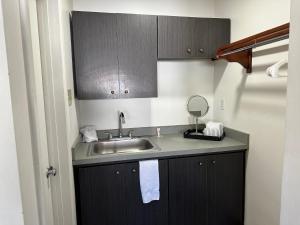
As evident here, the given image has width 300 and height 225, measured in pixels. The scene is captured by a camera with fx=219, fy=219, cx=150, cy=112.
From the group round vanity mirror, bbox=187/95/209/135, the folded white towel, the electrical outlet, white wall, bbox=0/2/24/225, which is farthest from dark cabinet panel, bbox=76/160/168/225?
white wall, bbox=0/2/24/225

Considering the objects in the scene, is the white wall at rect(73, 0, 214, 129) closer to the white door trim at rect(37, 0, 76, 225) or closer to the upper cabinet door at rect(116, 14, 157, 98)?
the upper cabinet door at rect(116, 14, 157, 98)

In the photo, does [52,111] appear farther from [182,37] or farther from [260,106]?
[260,106]

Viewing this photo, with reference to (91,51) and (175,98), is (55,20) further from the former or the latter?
(175,98)

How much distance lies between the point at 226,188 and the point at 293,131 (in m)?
1.63

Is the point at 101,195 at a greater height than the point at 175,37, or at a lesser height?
lesser

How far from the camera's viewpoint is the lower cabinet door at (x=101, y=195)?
181 centimetres

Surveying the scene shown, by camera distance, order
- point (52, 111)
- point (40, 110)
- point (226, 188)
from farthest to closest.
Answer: point (226, 188), point (52, 111), point (40, 110)

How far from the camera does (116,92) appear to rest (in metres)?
2.07

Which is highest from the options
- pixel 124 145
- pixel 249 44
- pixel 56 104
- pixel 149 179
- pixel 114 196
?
pixel 249 44

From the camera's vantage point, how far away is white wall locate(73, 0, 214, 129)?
2.32 m

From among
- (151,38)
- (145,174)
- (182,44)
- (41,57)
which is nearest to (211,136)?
(145,174)

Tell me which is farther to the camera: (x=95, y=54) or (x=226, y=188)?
(x=226, y=188)

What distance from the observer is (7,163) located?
609mm

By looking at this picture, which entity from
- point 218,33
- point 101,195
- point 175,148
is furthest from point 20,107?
point 218,33
